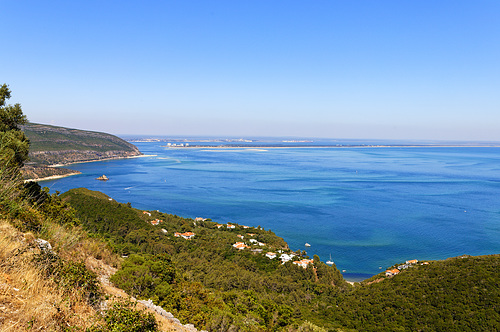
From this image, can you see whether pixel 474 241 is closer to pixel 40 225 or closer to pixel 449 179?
pixel 40 225

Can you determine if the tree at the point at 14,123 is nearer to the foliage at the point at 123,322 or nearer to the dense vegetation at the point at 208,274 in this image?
the dense vegetation at the point at 208,274

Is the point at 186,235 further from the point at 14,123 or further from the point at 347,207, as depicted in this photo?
the point at 347,207

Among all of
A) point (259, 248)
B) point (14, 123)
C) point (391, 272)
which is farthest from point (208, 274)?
point (391, 272)

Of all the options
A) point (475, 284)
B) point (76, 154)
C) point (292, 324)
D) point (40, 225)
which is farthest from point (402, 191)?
point (76, 154)

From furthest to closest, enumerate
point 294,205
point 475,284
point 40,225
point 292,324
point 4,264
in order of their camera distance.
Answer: point 294,205, point 475,284, point 292,324, point 40,225, point 4,264

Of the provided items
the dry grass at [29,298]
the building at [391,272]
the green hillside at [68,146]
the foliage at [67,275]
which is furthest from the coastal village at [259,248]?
the green hillside at [68,146]

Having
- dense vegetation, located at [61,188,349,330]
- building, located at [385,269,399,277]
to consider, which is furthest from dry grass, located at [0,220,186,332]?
building, located at [385,269,399,277]
